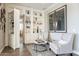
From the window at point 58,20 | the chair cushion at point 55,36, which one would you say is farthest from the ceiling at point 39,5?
the chair cushion at point 55,36

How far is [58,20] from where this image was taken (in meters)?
2.11

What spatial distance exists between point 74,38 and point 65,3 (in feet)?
2.48

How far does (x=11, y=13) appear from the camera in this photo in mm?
2006

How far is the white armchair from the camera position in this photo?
2.01 metres

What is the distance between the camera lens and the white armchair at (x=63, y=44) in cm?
201

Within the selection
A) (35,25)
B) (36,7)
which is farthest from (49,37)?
(36,7)

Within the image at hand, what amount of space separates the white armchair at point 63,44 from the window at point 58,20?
13 cm

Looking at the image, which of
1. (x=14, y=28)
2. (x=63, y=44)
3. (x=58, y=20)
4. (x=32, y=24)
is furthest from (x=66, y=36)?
(x=14, y=28)

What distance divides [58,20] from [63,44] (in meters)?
0.53

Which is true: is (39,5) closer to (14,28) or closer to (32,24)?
(32,24)

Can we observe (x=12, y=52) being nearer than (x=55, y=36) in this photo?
Yes

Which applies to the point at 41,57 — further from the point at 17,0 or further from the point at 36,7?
the point at 17,0

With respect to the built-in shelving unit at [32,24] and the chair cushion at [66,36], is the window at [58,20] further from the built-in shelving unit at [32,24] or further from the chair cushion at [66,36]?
the built-in shelving unit at [32,24]

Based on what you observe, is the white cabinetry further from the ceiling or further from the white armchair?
the white armchair
